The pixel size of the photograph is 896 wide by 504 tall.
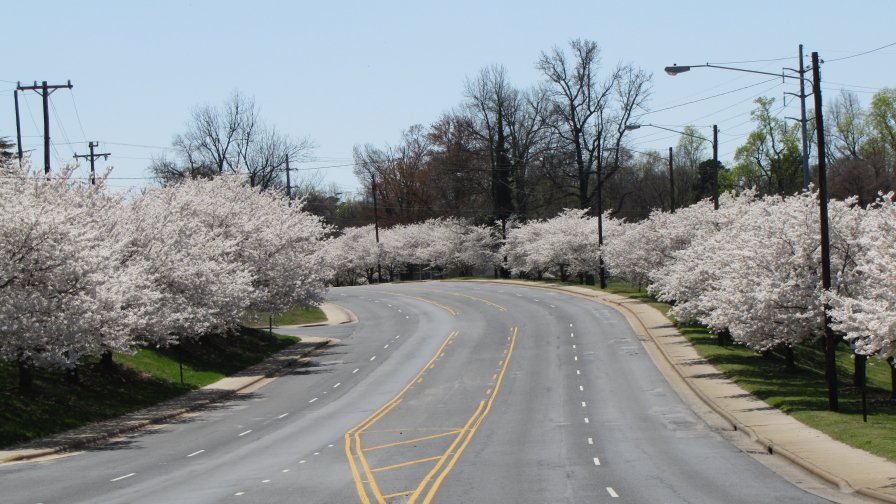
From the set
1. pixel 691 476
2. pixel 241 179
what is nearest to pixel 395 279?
pixel 241 179

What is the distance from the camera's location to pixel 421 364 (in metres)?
51.1

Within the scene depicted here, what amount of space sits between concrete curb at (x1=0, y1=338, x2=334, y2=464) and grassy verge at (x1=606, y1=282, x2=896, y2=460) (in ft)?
68.5

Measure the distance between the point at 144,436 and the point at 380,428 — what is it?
761cm

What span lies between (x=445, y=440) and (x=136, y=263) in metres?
18.6

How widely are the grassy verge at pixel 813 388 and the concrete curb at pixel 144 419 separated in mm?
20864

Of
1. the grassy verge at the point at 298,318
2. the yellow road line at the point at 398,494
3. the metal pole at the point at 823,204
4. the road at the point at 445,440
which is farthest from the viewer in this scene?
the grassy verge at the point at 298,318

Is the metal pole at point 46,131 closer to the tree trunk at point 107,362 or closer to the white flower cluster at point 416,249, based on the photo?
the tree trunk at point 107,362

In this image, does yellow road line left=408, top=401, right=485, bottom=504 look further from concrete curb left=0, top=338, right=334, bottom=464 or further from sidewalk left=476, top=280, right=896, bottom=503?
concrete curb left=0, top=338, right=334, bottom=464

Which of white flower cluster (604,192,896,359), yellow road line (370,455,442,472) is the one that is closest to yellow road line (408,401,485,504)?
yellow road line (370,455,442,472)

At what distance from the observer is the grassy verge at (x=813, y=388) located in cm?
2629

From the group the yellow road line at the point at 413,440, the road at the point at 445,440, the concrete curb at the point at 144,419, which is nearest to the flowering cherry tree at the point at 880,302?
the road at the point at 445,440

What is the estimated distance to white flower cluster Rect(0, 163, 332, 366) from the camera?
107 feet

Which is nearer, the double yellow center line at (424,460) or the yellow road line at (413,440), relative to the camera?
the double yellow center line at (424,460)

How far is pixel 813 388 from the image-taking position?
37812 millimetres
